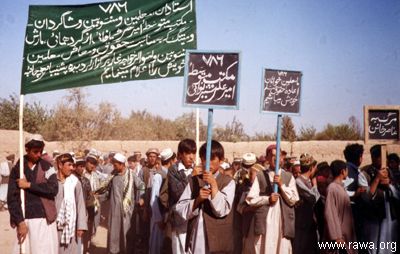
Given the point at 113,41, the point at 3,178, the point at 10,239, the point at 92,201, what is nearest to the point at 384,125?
the point at 113,41

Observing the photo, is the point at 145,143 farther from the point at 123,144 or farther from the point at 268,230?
the point at 268,230

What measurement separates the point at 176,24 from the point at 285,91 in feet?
6.46

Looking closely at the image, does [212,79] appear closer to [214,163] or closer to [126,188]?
[214,163]

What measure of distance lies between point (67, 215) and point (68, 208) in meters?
0.09

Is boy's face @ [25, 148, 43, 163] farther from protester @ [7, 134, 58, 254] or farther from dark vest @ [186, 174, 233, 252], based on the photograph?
dark vest @ [186, 174, 233, 252]

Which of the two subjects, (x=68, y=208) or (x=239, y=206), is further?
(x=239, y=206)

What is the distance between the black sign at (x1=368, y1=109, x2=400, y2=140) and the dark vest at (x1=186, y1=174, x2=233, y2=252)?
2.32 meters

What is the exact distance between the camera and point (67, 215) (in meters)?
5.62

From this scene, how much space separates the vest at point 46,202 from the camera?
5.10 metres

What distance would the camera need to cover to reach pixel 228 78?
4848 millimetres

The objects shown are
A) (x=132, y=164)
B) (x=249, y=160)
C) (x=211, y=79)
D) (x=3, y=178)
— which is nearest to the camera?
(x=211, y=79)

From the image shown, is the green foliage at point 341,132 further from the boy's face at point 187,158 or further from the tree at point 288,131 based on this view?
the boy's face at point 187,158

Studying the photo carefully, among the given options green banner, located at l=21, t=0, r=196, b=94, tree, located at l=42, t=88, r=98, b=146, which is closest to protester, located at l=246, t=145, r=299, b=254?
green banner, located at l=21, t=0, r=196, b=94

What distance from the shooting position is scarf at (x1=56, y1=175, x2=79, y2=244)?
5562 millimetres
